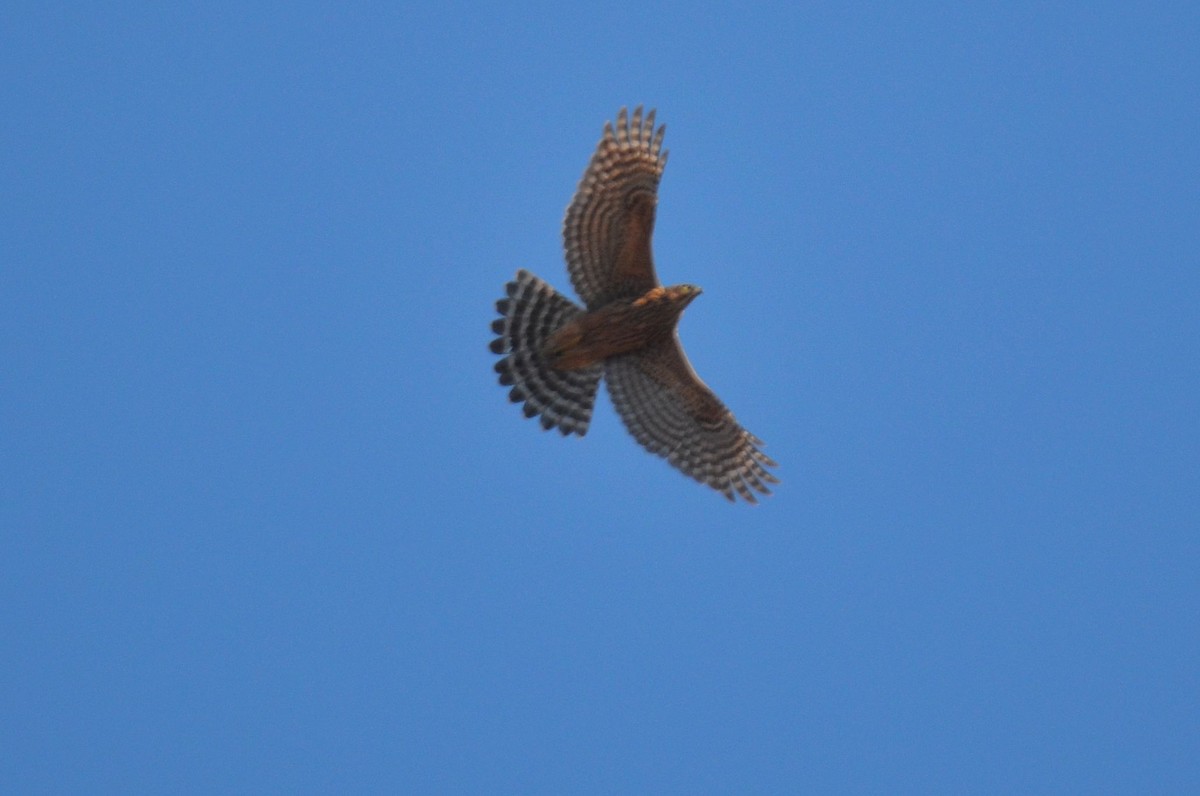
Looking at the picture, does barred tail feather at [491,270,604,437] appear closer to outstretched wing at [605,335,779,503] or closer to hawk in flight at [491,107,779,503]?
hawk in flight at [491,107,779,503]

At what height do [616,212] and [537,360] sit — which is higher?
[616,212]

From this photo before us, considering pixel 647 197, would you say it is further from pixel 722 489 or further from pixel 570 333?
pixel 722 489

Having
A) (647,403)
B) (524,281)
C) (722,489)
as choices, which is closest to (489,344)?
(524,281)

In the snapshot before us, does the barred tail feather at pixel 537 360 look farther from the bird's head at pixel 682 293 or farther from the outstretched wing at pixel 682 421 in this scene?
the bird's head at pixel 682 293

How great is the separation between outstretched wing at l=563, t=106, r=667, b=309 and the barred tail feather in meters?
0.50

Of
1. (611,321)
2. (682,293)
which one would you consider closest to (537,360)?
(611,321)

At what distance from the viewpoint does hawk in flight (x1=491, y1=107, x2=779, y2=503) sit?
73.2 feet

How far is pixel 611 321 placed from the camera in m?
22.4

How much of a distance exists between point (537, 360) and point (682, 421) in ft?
7.34

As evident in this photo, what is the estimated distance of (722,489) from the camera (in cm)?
2356

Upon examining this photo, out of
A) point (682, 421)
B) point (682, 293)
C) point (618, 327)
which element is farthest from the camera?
point (682, 421)

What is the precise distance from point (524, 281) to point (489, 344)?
3.06ft

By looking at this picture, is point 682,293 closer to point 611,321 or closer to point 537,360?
point 611,321

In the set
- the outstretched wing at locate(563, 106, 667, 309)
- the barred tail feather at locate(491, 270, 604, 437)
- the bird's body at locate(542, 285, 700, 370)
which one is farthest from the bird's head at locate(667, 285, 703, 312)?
the barred tail feather at locate(491, 270, 604, 437)
